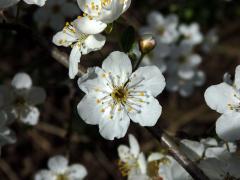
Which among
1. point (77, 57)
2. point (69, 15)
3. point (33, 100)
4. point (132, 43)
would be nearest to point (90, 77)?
point (77, 57)

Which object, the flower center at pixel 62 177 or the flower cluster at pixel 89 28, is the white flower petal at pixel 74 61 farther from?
the flower center at pixel 62 177

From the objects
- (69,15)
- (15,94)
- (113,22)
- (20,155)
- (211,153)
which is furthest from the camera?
Answer: (20,155)

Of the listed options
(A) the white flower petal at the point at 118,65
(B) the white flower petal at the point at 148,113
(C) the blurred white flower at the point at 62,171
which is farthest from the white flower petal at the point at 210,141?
(C) the blurred white flower at the point at 62,171

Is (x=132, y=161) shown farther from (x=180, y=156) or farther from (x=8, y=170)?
(x=8, y=170)

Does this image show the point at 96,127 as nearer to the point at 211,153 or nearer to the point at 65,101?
the point at 211,153

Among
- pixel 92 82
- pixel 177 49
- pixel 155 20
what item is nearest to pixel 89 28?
pixel 92 82

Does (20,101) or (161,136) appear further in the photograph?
(20,101)
